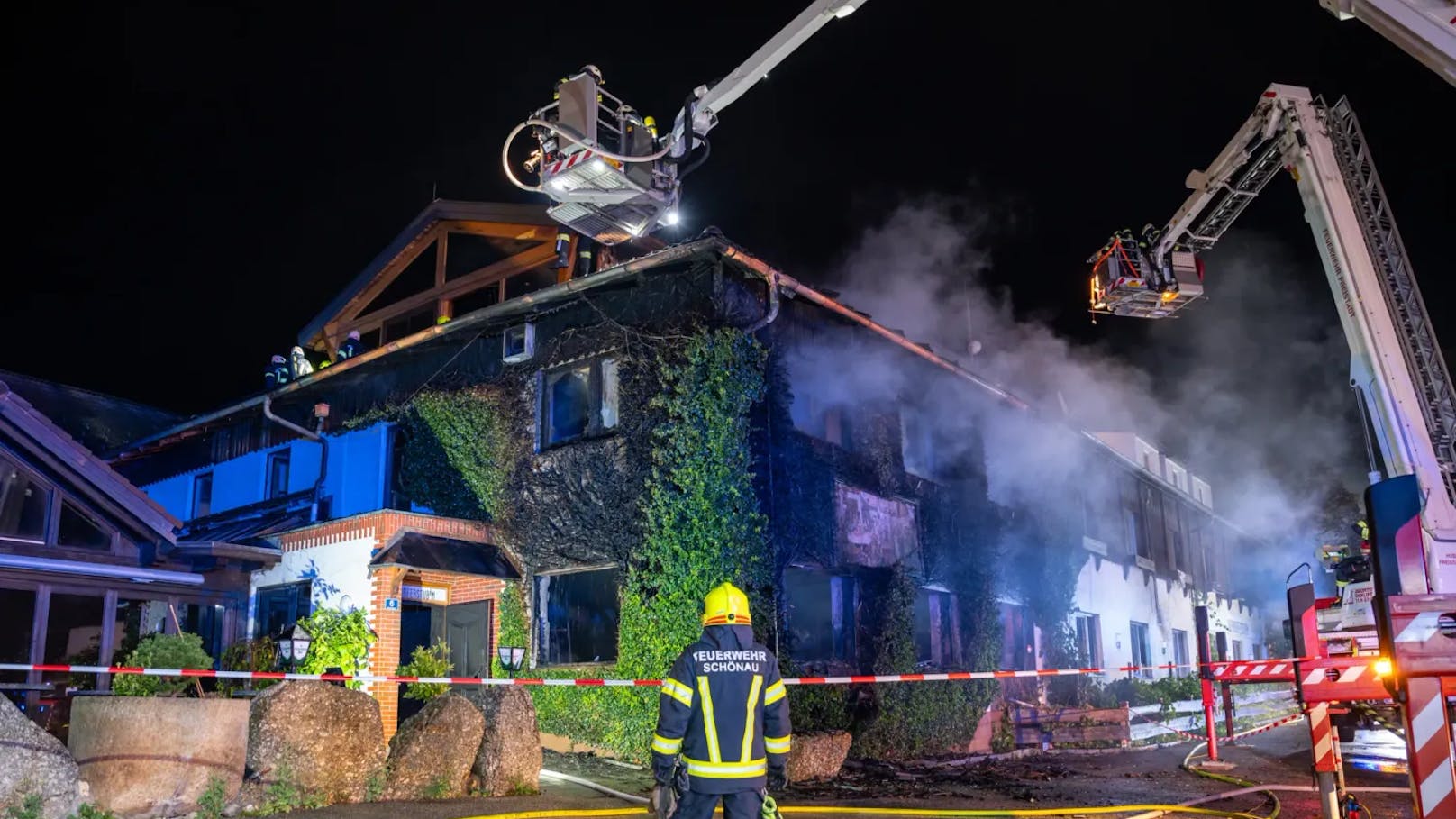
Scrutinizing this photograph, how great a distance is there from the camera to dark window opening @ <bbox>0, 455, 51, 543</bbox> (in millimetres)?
11820

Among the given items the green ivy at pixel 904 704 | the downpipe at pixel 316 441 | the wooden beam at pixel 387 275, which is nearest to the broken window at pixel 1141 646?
the green ivy at pixel 904 704

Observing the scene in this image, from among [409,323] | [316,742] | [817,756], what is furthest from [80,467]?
[817,756]

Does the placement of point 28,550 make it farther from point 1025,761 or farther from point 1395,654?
point 1395,654

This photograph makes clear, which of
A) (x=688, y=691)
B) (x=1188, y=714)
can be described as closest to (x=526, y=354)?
(x=688, y=691)

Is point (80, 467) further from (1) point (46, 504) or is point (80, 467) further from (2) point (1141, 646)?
(2) point (1141, 646)

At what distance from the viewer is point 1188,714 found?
1867 centimetres

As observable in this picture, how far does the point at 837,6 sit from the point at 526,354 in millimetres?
6448

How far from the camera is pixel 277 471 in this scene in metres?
17.9

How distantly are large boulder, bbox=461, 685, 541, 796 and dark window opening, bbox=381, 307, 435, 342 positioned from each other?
959 cm

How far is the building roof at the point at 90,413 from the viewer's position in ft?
69.8

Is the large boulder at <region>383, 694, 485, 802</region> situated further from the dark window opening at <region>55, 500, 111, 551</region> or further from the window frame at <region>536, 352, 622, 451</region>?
the dark window opening at <region>55, 500, 111, 551</region>

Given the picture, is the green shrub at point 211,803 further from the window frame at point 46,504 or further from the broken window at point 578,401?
the broken window at point 578,401

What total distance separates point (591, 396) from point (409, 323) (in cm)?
591

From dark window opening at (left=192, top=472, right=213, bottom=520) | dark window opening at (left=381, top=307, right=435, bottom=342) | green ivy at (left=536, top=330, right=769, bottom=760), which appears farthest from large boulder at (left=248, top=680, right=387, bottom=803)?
dark window opening at (left=192, top=472, right=213, bottom=520)
